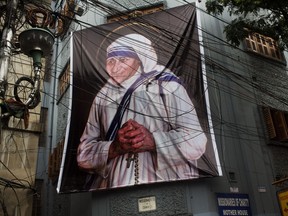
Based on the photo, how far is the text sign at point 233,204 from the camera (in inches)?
351

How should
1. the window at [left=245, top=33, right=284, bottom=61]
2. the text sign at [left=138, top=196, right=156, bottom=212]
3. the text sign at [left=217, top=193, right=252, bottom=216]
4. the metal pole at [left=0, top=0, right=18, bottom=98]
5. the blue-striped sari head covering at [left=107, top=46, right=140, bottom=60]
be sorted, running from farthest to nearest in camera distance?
the window at [left=245, top=33, right=284, bottom=61], the blue-striped sari head covering at [left=107, top=46, right=140, bottom=60], the text sign at [left=138, top=196, right=156, bottom=212], the text sign at [left=217, top=193, right=252, bottom=216], the metal pole at [left=0, top=0, right=18, bottom=98]

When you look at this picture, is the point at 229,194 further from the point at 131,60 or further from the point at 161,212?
the point at 131,60

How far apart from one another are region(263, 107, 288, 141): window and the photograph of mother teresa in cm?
297

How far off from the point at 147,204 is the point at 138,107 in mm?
2530

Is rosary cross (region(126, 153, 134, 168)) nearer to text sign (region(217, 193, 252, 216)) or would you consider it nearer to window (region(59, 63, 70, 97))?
text sign (region(217, 193, 252, 216))

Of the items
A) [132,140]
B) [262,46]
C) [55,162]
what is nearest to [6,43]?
[132,140]

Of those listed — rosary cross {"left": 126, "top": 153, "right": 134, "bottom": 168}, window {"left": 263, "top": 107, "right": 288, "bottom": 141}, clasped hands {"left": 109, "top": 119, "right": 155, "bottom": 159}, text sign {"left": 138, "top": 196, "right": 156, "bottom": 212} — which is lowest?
text sign {"left": 138, "top": 196, "right": 156, "bottom": 212}

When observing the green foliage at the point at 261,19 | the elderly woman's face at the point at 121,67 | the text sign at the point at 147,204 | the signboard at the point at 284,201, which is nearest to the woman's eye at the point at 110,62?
the elderly woman's face at the point at 121,67

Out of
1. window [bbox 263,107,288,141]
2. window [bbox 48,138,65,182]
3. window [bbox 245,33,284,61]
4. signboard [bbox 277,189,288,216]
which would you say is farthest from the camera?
window [bbox 245,33,284,61]

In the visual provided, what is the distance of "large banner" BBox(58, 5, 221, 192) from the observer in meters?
9.03

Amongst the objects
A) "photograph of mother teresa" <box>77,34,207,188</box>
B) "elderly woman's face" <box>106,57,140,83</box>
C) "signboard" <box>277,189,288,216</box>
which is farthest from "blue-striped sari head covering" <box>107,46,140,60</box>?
"signboard" <box>277,189,288,216</box>

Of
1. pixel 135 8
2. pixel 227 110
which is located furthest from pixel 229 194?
pixel 135 8

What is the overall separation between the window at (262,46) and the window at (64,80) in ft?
20.1

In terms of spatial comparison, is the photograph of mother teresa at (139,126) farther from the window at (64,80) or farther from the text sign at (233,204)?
the window at (64,80)
